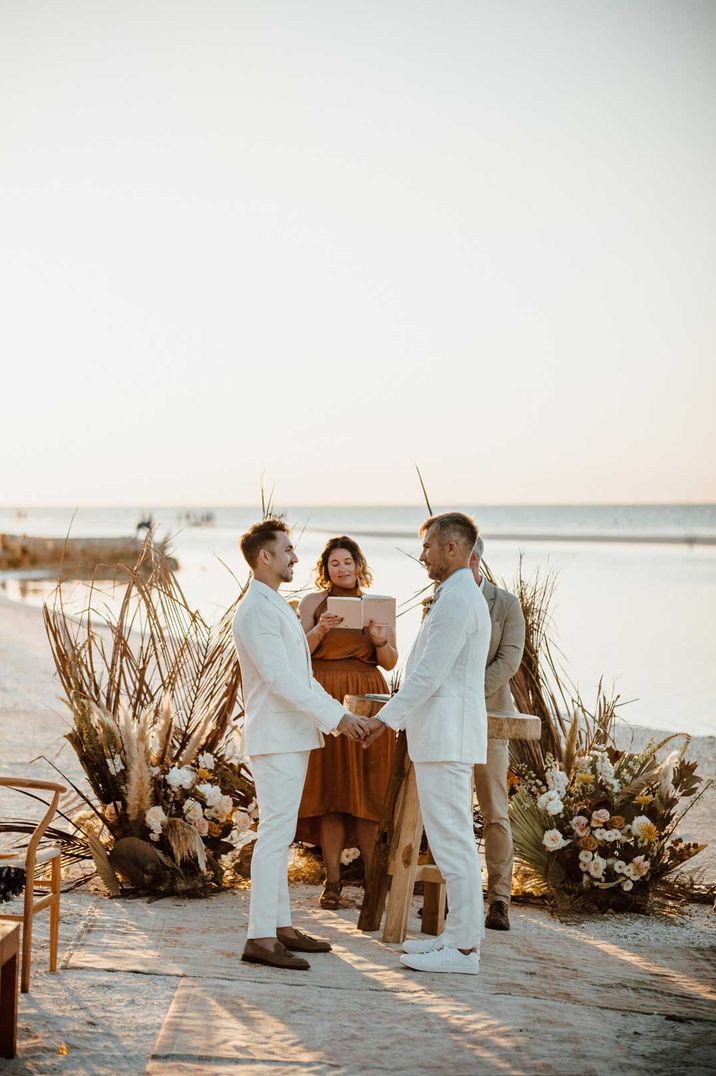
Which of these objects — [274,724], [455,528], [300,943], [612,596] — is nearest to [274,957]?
[300,943]

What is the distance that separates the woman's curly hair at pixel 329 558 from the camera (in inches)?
246

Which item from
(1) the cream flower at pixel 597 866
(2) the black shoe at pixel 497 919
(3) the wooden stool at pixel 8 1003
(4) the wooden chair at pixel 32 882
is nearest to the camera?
(3) the wooden stool at pixel 8 1003

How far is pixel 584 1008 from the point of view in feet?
14.8

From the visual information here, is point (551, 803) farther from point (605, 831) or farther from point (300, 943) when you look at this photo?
point (300, 943)

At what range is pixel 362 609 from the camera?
5957 mm

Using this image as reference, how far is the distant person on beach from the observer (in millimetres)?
5965

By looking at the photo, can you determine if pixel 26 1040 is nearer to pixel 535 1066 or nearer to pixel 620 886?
pixel 535 1066

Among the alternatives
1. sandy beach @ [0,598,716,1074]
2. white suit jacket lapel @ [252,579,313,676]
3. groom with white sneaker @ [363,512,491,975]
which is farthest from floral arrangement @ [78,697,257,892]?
groom with white sneaker @ [363,512,491,975]

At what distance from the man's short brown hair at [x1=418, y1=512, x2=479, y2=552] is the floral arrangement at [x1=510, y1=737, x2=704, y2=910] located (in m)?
1.73

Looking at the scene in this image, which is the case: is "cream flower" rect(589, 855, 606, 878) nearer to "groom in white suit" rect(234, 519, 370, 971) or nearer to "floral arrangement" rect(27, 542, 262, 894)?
"groom in white suit" rect(234, 519, 370, 971)

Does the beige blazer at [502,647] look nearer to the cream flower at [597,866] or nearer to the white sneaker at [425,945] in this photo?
the cream flower at [597,866]

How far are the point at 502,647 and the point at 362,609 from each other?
2.45ft

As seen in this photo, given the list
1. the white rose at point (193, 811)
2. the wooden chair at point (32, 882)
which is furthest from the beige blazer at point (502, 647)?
the wooden chair at point (32, 882)

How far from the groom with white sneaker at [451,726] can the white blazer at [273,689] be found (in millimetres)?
322
